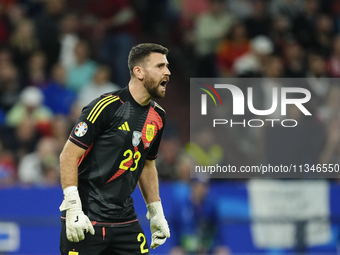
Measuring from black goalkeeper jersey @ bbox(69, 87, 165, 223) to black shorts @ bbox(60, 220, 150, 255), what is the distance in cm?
7

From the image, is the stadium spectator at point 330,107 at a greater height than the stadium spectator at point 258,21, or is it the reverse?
the stadium spectator at point 258,21

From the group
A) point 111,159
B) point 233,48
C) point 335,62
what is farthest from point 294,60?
point 111,159

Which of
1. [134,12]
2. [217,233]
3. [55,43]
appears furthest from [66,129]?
[134,12]

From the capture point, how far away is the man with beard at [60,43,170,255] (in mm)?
4277

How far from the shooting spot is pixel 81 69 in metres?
10.4

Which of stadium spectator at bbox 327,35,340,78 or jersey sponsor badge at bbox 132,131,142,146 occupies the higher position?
stadium spectator at bbox 327,35,340,78

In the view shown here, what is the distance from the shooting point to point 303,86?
9.55 m

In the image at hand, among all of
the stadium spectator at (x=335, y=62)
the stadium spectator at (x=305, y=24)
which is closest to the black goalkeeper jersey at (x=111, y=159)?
the stadium spectator at (x=335, y=62)

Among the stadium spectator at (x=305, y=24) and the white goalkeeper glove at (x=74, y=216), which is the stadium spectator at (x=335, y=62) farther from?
the white goalkeeper glove at (x=74, y=216)

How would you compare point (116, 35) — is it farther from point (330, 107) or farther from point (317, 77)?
point (330, 107)

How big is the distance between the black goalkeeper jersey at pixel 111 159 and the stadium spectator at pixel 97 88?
5.45 meters

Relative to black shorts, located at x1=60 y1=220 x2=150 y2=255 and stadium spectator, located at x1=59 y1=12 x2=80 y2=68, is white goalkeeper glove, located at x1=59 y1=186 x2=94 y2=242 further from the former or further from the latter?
stadium spectator, located at x1=59 y1=12 x2=80 y2=68

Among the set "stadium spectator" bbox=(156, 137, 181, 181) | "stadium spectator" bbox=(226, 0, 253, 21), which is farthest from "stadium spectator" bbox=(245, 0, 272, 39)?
"stadium spectator" bbox=(156, 137, 181, 181)

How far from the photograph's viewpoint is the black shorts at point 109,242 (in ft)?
14.4
